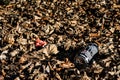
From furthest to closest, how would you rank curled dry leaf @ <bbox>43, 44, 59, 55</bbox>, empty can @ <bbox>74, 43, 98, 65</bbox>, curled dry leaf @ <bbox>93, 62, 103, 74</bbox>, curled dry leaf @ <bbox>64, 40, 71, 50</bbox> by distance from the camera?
curled dry leaf @ <bbox>64, 40, 71, 50</bbox> < curled dry leaf @ <bbox>43, 44, 59, 55</bbox> < empty can @ <bbox>74, 43, 98, 65</bbox> < curled dry leaf @ <bbox>93, 62, 103, 74</bbox>

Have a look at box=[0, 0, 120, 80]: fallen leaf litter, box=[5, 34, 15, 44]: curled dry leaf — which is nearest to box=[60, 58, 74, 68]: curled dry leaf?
box=[0, 0, 120, 80]: fallen leaf litter

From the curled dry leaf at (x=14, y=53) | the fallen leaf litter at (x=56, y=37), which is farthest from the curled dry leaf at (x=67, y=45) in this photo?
the curled dry leaf at (x=14, y=53)

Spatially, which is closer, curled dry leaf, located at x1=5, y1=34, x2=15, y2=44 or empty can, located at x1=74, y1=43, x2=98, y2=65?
empty can, located at x1=74, y1=43, x2=98, y2=65

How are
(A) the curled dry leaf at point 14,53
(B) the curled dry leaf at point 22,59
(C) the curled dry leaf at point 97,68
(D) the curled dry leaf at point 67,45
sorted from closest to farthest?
1. (C) the curled dry leaf at point 97,68
2. (B) the curled dry leaf at point 22,59
3. (A) the curled dry leaf at point 14,53
4. (D) the curled dry leaf at point 67,45

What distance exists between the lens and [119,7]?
7.48 meters

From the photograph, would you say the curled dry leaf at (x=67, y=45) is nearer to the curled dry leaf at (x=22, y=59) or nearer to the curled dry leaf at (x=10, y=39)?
the curled dry leaf at (x=22, y=59)

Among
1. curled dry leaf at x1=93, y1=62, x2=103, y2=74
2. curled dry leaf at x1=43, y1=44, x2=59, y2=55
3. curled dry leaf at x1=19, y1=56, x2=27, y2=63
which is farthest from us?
curled dry leaf at x1=43, y1=44, x2=59, y2=55

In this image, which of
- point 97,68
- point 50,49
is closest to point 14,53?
point 50,49

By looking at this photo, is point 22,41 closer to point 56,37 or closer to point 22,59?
point 22,59

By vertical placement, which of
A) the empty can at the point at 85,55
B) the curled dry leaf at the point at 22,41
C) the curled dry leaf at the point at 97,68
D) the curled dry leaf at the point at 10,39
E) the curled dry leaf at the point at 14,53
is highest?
the curled dry leaf at the point at 10,39

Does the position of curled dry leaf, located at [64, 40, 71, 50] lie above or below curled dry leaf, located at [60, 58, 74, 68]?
above

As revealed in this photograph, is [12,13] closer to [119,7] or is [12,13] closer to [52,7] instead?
[52,7]

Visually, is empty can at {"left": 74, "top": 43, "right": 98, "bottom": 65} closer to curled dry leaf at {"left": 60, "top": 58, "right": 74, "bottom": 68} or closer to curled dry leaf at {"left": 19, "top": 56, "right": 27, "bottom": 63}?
curled dry leaf at {"left": 60, "top": 58, "right": 74, "bottom": 68}

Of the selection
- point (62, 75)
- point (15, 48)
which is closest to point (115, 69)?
point (62, 75)
